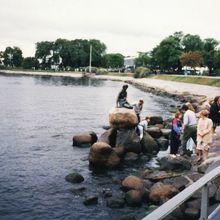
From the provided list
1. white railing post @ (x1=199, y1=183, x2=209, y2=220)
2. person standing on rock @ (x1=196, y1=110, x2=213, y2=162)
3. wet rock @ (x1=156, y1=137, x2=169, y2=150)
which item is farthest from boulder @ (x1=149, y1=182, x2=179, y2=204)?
wet rock @ (x1=156, y1=137, x2=169, y2=150)

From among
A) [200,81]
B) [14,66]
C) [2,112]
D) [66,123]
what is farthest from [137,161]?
[14,66]

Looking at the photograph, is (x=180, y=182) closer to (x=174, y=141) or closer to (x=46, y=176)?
(x=174, y=141)

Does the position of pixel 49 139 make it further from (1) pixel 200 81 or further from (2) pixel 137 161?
(1) pixel 200 81

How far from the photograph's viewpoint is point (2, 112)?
37.0m

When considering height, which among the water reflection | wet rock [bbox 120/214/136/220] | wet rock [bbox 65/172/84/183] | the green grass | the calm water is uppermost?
the green grass

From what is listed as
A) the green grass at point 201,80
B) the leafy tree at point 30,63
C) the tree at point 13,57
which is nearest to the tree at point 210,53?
the green grass at point 201,80

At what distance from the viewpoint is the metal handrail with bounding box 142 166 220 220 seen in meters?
3.00

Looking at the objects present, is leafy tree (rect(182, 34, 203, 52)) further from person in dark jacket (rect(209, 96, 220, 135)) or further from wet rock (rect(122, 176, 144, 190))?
wet rock (rect(122, 176, 144, 190))

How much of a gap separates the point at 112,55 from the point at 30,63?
3873cm

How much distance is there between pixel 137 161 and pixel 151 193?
579 cm

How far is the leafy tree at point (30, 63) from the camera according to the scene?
183m

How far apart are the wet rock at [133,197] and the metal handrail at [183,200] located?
8.01 meters

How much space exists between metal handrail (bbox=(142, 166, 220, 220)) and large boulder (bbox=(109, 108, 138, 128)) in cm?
1495

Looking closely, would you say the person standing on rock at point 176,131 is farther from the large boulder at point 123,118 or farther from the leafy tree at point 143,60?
the leafy tree at point 143,60
